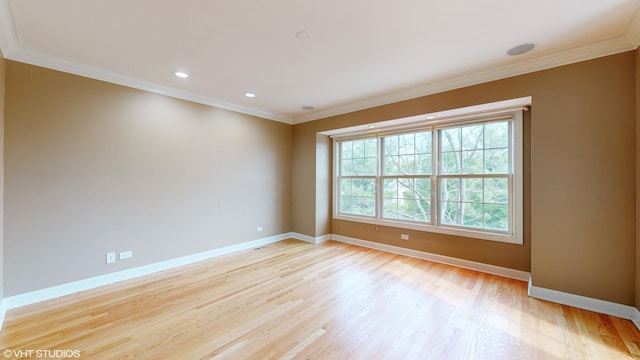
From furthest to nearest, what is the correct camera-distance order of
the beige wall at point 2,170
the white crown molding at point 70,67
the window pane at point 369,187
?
1. the window pane at point 369,187
2. the beige wall at point 2,170
3. the white crown molding at point 70,67

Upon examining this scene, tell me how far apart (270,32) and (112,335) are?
2.98 m

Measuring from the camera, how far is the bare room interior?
2.13m

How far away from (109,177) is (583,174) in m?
5.42

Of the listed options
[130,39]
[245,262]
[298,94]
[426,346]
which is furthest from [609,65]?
[245,262]

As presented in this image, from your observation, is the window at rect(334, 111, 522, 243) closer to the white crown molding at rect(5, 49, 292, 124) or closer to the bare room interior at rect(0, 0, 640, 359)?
the bare room interior at rect(0, 0, 640, 359)

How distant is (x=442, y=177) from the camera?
4156 mm

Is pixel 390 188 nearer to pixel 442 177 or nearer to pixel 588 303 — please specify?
pixel 442 177

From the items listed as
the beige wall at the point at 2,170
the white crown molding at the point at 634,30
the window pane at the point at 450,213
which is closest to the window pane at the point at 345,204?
the window pane at the point at 450,213

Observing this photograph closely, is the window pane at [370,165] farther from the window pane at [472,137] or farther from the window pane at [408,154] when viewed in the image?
the window pane at [472,137]

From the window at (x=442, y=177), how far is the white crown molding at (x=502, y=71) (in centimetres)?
60

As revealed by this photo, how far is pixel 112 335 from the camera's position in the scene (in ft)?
7.19

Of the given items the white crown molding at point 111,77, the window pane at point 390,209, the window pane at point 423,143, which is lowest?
the window pane at point 390,209

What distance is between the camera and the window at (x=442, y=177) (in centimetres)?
356

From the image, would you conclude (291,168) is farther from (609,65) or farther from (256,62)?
(609,65)
